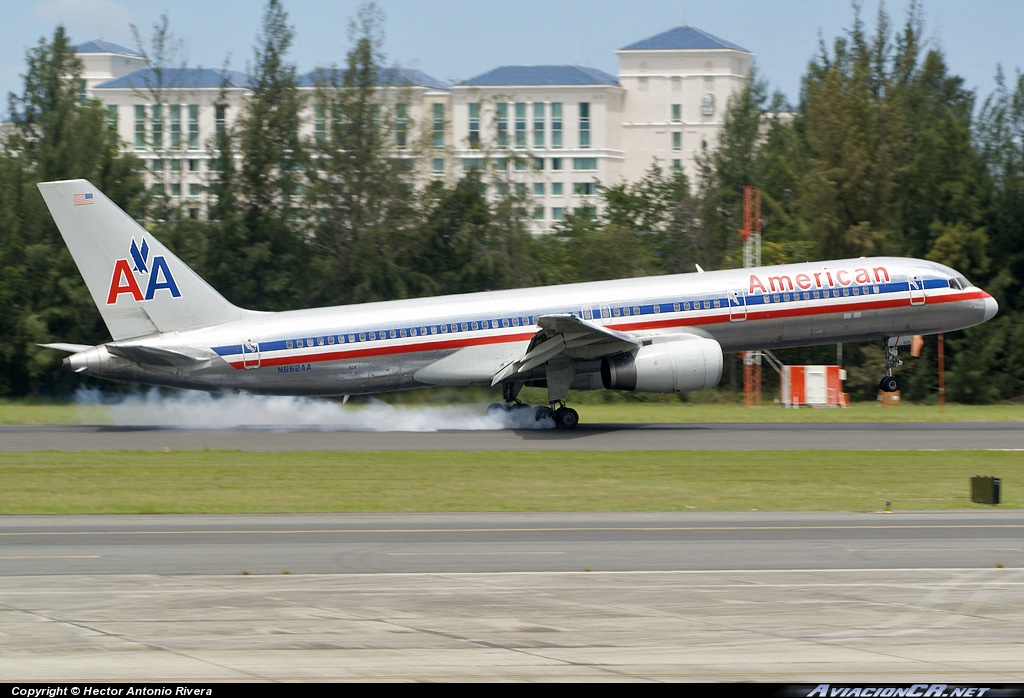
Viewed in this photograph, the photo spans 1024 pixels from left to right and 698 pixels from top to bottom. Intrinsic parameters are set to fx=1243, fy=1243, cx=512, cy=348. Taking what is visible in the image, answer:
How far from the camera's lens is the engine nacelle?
35.6 meters

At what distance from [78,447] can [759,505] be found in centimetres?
1876

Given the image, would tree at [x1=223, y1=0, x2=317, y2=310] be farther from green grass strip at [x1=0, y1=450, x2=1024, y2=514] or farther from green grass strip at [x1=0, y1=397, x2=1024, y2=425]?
green grass strip at [x1=0, y1=450, x2=1024, y2=514]

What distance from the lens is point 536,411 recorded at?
38.1 m

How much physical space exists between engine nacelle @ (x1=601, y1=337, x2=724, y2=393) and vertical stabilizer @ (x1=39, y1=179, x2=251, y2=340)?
41.0 feet

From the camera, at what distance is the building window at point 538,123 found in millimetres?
157625

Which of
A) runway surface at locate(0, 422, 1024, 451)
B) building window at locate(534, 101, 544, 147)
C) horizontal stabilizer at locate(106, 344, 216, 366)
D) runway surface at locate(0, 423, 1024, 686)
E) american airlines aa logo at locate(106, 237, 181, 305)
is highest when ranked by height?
building window at locate(534, 101, 544, 147)

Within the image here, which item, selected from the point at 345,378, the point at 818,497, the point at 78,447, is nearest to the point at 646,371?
the point at 345,378

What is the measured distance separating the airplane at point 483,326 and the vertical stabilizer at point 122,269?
0.13 feet

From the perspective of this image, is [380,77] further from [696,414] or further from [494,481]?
[494,481]

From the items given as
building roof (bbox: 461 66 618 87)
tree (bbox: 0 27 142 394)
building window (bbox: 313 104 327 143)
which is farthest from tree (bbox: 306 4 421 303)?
building roof (bbox: 461 66 618 87)

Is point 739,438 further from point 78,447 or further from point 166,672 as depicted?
point 166,672

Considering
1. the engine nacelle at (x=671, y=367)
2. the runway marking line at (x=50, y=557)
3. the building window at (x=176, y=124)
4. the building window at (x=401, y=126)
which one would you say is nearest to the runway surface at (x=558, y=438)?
the engine nacelle at (x=671, y=367)

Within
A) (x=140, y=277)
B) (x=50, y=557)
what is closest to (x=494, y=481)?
(x=50, y=557)

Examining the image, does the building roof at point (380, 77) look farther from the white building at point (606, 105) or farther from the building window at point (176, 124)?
the white building at point (606, 105)
